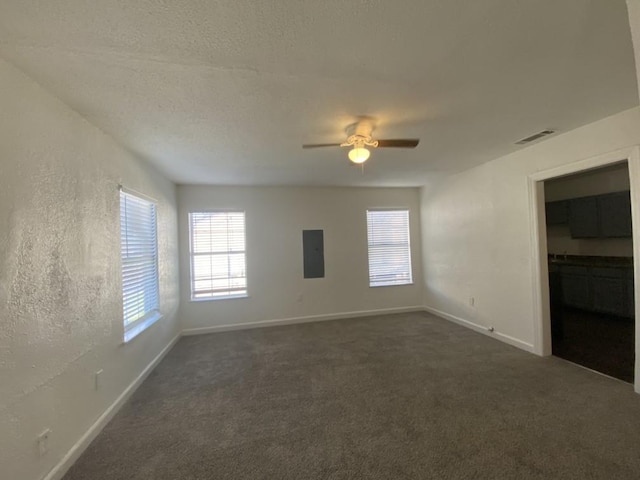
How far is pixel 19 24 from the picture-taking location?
1.27 metres

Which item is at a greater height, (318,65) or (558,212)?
(318,65)

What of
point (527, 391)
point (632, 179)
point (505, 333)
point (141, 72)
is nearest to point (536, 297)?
point (505, 333)

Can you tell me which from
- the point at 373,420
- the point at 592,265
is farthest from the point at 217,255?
the point at 592,265

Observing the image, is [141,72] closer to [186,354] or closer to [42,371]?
[42,371]

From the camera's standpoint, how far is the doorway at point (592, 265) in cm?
371

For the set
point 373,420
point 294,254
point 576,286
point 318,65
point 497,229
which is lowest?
point 373,420

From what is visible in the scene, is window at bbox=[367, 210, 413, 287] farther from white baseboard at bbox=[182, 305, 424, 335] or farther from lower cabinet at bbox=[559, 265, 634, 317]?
lower cabinet at bbox=[559, 265, 634, 317]

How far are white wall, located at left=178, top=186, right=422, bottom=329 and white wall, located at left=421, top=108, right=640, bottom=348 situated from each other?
87cm

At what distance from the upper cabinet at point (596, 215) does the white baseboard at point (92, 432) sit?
707 centimetres

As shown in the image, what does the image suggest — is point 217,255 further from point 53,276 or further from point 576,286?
point 576,286

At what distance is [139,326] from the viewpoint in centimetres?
310

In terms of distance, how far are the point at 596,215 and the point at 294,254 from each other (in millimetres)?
5306

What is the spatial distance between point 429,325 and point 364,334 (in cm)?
119

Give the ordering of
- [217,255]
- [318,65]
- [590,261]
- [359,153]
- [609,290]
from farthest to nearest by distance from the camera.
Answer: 1. [590,261]
2. [217,255]
3. [609,290]
4. [359,153]
5. [318,65]
